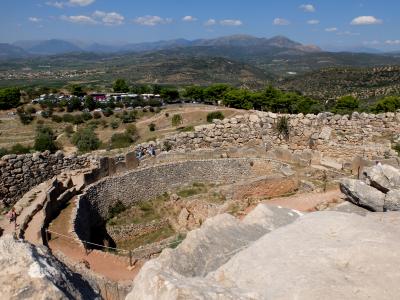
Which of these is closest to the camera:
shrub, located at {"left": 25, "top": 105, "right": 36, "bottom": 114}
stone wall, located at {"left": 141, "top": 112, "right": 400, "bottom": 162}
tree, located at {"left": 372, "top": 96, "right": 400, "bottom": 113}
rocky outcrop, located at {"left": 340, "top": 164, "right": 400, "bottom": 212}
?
rocky outcrop, located at {"left": 340, "top": 164, "right": 400, "bottom": 212}

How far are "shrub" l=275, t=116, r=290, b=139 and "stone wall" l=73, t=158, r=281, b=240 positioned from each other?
360cm

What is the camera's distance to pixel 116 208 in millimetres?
18031

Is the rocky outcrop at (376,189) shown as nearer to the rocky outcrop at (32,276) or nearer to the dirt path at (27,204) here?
the rocky outcrop at (32,276)

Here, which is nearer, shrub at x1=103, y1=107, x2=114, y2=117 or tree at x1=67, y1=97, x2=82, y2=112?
shrub at x1=103, y1=107, x2=114, y2=117

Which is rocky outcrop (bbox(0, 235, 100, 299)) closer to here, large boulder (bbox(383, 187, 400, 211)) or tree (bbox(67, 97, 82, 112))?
large boulder (bbox(383, 187, 400, 211))

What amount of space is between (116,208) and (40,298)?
1472 cm

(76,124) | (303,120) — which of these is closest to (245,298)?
(303,120)

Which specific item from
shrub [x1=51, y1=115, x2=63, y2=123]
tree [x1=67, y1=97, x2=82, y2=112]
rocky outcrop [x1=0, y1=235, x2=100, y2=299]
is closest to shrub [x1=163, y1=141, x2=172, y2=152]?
rocky outcrop [x1=0, y1=235, x2=100, y2=299]

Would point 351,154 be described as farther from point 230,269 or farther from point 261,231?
point 230,269

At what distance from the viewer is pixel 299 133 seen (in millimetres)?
22984

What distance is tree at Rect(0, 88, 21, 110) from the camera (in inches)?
3202

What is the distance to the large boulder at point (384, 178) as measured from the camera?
9844 millimetres

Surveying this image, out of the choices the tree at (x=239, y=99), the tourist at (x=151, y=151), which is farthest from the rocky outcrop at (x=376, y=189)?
the tree at (x=239, y=99)

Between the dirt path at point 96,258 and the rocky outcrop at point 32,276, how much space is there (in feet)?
22.5
